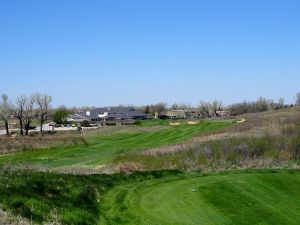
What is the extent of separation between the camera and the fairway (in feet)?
56.6

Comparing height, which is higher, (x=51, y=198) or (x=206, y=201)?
(x=51, y=198)

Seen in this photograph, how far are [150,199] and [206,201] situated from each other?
240 centimetres

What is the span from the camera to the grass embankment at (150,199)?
49.1 feet

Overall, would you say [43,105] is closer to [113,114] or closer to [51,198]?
[113,114]

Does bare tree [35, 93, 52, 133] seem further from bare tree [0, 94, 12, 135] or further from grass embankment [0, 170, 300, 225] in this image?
grass embankment [0, 170, 300, 225]

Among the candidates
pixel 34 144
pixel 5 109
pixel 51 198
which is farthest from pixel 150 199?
pixel 5 109

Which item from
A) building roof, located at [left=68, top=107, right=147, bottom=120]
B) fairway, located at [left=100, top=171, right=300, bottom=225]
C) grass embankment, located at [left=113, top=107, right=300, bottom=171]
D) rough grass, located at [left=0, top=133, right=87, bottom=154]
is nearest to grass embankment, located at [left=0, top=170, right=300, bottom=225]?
fairway, located at [left=100, top=171, right=300, bottom=225]

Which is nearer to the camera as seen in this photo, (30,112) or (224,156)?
(224,156)

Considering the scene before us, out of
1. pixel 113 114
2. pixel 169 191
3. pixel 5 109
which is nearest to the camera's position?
pixel 169 191

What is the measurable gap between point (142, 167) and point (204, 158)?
4880 mm

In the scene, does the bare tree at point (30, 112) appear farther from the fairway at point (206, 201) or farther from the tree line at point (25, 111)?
the fairway at point (206, 201)

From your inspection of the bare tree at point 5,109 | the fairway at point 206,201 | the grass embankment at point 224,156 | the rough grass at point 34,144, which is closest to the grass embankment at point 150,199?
the fairway at point 206,201

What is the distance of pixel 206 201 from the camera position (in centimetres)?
1980

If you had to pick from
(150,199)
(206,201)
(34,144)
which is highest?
(34,144)
